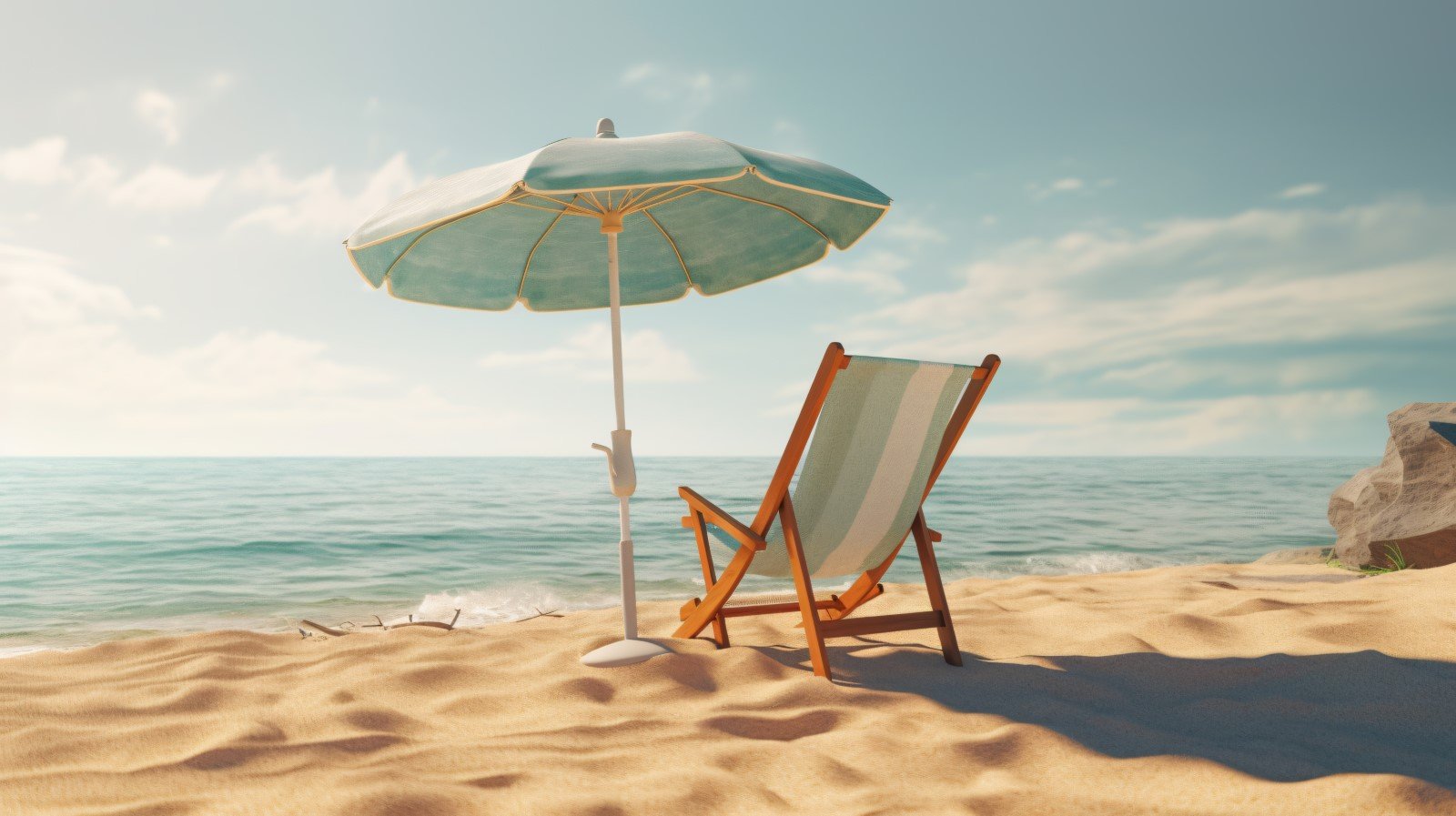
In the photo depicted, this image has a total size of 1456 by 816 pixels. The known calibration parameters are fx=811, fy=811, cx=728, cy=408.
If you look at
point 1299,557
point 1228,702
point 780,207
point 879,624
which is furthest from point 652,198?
point 1299,557

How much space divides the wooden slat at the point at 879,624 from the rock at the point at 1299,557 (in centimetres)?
542

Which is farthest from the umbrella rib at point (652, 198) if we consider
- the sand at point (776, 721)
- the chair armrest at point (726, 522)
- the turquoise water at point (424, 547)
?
the turquoise water at point (424, 547)

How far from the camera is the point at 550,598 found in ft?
24.2

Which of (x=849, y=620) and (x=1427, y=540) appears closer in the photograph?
(x=849, y=620)

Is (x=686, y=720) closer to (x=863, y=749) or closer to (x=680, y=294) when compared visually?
(x=863, y=749)

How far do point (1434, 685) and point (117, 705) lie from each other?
4.45 m

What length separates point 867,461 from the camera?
316 centimetres

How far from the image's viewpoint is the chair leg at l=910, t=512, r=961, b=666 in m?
3.19

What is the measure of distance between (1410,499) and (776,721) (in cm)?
602

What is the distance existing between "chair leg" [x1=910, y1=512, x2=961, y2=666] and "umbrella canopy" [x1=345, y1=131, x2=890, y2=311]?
133cm

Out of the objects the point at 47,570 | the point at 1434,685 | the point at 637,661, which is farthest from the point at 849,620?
the point at 47,570

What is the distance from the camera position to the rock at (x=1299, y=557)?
703 cm

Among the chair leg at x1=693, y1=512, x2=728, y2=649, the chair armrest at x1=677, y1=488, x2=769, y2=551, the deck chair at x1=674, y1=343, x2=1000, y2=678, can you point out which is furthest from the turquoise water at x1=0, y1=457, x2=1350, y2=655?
the deck chair at x1=674, y1=343, x2=1000, y2=678

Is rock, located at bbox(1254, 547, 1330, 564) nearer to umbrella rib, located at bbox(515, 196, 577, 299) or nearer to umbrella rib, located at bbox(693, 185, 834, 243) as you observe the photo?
umbrella rib, located at bbox(693, 185, 834, 243)
